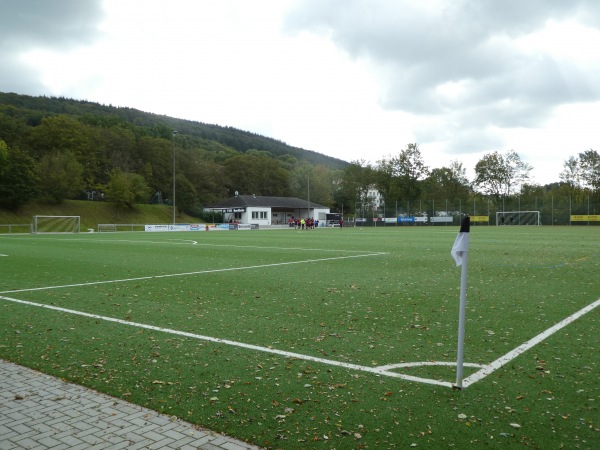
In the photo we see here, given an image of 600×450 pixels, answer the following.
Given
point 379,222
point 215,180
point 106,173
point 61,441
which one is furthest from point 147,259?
point 215,180

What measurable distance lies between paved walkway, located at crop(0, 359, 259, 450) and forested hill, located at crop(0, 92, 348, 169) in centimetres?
9762

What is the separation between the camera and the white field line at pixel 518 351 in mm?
4719

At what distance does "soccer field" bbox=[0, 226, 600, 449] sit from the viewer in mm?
3754

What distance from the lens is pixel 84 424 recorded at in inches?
150

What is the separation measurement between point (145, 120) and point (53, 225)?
98.7m

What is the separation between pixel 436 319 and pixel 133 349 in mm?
4470

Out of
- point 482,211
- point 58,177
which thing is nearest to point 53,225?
point 58,177

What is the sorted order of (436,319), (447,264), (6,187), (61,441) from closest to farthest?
(61,441), (436,319), (447,264), (6,187)

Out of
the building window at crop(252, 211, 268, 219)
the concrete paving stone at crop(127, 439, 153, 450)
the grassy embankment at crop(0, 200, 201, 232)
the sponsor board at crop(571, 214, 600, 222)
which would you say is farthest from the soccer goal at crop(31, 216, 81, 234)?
the sponsor board at crop(571, 214, 600, 222)

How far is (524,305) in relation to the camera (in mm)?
8367

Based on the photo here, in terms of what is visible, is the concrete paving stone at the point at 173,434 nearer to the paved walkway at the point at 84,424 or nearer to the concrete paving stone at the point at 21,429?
the paved walkway at the point at 84,424

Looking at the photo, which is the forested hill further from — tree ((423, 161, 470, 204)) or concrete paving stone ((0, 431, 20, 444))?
concrete paving stone ((0, 431, 20, 444))

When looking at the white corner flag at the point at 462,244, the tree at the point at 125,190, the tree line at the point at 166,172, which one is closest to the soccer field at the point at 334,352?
the white corner flag at the point at 462,244

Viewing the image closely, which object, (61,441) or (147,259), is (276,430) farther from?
(147,259)
